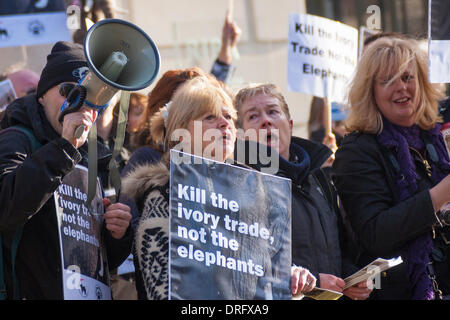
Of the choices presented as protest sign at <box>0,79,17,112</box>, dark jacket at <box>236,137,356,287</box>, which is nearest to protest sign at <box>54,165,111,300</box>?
dark jacket at <box>236,137,356,287</box>

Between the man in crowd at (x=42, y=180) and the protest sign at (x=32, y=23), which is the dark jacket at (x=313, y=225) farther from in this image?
the protest sign at (x=32, y=23)

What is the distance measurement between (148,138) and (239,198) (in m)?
1.29

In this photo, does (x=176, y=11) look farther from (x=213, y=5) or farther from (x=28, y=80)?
(x=28, y=80)

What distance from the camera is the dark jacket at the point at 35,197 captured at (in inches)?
101

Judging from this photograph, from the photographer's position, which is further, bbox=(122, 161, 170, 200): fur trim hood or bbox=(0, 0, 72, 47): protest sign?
bbox=(0, 0, 72, 47): protest sign

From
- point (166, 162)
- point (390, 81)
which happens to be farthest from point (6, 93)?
point (390, 81)

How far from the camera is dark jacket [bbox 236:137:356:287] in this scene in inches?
126

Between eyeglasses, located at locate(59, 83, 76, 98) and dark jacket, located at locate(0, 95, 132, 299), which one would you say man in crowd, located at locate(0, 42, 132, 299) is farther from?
eyeglasses, located at locate(59, 83, 76, 98)

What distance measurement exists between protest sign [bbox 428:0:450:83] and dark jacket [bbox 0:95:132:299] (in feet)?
4.70

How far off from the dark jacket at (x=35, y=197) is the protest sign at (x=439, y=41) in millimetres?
1433

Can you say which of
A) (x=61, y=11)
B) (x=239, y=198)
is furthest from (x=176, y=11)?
(x=239, y=198)

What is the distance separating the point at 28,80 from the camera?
179 inches

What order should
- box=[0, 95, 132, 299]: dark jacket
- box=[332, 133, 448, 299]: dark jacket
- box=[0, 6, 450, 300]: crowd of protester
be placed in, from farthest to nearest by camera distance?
box=[332, 133, 448, 299]: dark jacket
box=[0, 6, 450, 300]: crowd of protester
box=[0, 95, 132, 299]: dark jacket

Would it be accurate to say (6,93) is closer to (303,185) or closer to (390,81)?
(303,185)
